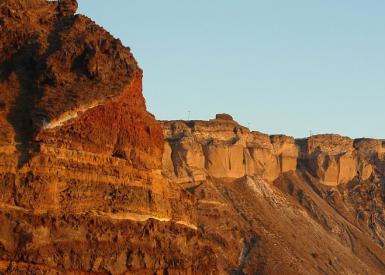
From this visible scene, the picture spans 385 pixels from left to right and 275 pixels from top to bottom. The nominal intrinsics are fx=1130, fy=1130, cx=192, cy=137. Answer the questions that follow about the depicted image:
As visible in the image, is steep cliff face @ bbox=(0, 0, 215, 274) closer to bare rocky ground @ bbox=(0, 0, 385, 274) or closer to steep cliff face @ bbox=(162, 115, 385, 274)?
bare rocky ground @ bbox=(0, 0, 385, 274)

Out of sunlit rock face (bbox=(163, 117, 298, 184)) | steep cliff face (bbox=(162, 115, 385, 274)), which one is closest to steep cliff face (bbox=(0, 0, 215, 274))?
steep cliff face (bbox=(162, 115, 385, 274))

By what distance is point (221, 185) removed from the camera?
100m

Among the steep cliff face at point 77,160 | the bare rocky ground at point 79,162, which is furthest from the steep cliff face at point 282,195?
the steep cliff face at point 77,160

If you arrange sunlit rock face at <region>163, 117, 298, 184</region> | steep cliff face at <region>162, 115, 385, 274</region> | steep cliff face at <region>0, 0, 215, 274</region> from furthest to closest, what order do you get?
→ sunlit rock face at <region>163, 117, 298, 184</region>
steep cliff face at <region>162, 115, 385, 274</region>
steep cliff face at <region>0, 0, 215, 274</region>

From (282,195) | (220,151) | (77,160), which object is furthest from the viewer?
(282,195)

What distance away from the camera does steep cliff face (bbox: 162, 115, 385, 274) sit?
88938 millimetres

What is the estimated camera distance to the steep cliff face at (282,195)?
88.9m

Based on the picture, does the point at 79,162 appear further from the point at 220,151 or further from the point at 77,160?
the point at 220,151

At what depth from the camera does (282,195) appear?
349 ft

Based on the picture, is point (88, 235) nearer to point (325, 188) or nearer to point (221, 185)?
point (221, 185)

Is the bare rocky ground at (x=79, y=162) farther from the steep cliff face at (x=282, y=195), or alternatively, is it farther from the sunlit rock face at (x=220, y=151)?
the sunlit rock face at (x=220, y=151)

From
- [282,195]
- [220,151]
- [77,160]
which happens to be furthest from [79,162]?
[282,195]

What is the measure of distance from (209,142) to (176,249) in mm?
61898

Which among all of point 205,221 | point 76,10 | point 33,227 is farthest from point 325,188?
point 33,227
